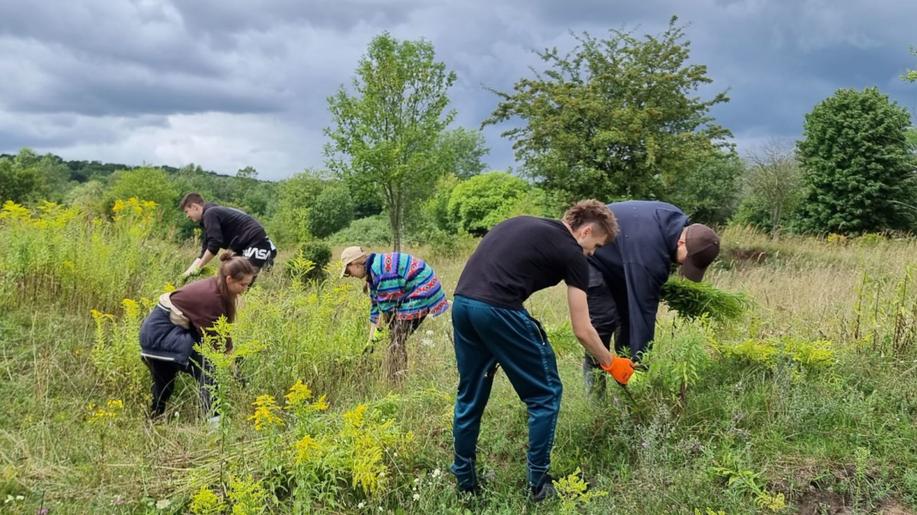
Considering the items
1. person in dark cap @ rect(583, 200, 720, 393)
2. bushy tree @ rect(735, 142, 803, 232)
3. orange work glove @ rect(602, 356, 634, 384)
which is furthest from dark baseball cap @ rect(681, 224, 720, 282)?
bushy tree @ rect(735, 142, 803, 232)

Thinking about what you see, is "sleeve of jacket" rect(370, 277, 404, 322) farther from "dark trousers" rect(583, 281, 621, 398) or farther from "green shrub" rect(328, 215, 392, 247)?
"green shrub" rect(328, 215, 392, 247)

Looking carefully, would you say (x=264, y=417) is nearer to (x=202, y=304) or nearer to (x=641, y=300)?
(x=202, y=304)

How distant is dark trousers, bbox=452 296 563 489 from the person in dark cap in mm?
754

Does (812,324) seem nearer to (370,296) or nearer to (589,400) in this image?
(589,400)

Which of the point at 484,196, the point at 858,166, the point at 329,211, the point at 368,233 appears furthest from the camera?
the point at 329,211

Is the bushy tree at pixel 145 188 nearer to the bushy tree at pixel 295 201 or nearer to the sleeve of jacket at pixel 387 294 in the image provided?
the bushy tree at pixel 295 201

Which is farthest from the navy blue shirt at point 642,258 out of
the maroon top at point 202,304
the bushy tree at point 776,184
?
the bushy tree at point 776,184

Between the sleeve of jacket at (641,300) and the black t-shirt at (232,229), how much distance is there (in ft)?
15.6

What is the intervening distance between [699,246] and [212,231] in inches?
205

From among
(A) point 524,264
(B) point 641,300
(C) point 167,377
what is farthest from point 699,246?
(C) point 167,377

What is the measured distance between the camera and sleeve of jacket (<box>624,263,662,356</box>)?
3455 mm

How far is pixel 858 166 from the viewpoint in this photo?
23.9 m

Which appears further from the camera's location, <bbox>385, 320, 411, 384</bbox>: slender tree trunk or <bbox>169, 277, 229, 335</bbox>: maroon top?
<bbox>385, 320, 411, 384</bbox>: slender tree trunk

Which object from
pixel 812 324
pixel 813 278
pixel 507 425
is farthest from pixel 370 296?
pixel 813 278
